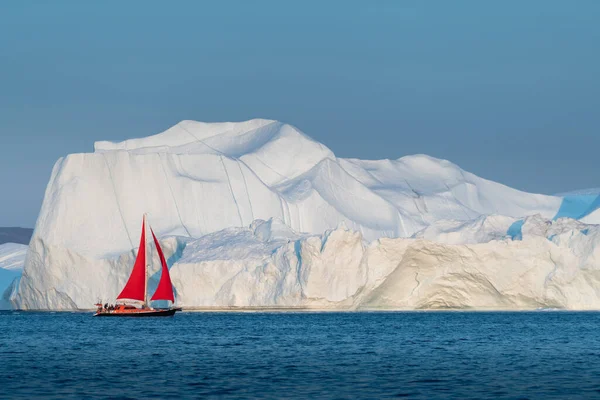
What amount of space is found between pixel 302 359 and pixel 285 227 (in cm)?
2836

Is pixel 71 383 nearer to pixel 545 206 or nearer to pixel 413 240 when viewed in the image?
pixel 413 240

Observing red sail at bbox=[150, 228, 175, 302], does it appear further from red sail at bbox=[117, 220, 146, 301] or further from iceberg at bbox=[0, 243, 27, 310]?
iceberg at bbox=[0, 243, 27, 310]

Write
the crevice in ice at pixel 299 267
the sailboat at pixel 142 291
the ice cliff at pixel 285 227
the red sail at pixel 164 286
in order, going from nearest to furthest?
the red sail at pixel 164 286 < the sailboat at pixel 142 291 < the crevice in ice at pixel 299 267 < the ice cliff at pixel 285 227

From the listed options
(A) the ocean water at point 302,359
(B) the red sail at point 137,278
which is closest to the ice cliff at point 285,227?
(B) the red sail at point 137,278

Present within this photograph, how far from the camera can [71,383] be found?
2541cm

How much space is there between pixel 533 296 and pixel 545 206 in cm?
1947

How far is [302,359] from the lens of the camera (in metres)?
31.5

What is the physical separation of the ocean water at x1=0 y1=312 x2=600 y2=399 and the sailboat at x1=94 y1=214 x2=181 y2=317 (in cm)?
195

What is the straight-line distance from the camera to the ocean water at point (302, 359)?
2425 centimetres

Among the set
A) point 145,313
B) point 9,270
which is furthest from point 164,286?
point 9,270

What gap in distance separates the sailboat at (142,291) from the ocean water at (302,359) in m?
1.95

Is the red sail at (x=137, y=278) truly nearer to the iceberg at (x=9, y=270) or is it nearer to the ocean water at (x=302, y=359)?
the ocean water at (x=302, y=359)

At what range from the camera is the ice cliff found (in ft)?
177

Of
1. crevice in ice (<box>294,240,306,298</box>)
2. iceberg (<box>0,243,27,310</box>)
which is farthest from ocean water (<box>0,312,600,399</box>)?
iceberg (<box>0,243,27,310</box>)
